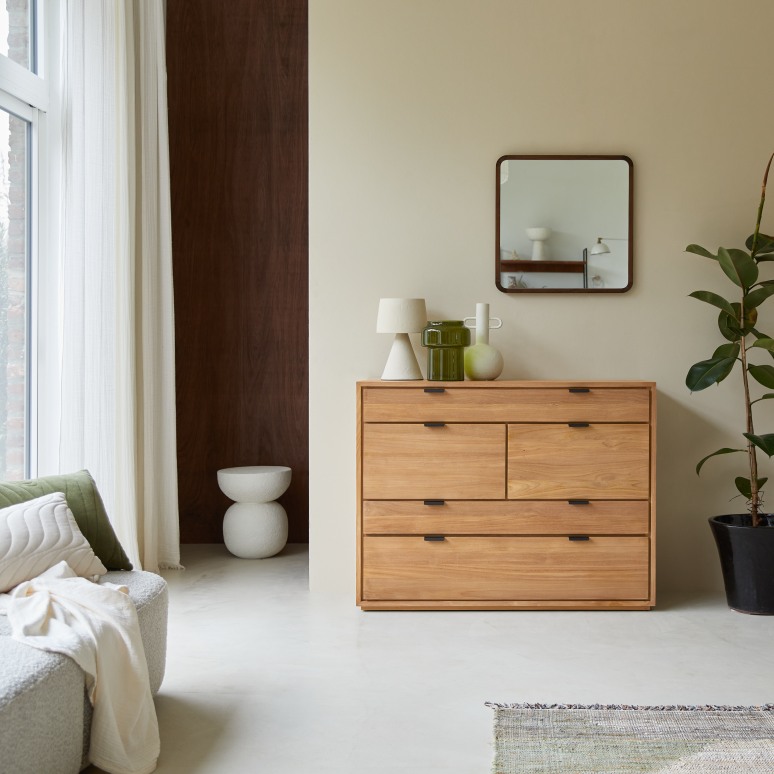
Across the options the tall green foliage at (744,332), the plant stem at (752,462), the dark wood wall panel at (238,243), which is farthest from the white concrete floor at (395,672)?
the dark wood wall panel at (238,243)

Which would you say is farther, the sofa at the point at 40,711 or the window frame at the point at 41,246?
the window frame at the point at 41,246

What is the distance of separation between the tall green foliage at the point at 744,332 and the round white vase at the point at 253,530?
6.79ft

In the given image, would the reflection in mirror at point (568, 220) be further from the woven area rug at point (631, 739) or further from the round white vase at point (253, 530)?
the woven area rug at point (631, 739)

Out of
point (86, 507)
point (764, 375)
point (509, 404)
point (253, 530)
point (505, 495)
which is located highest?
point (764, 375)

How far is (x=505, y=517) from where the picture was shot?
351cm

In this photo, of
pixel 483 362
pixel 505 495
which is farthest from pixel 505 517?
pixel 483 362

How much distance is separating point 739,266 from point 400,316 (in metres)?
1.36

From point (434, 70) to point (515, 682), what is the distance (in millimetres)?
2533

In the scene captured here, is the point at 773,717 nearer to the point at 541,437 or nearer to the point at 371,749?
the point at 371,749

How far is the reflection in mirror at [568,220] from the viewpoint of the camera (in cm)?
379

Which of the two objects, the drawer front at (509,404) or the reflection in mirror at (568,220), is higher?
the reflection in mirror at (568,220)

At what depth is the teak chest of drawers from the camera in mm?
3506

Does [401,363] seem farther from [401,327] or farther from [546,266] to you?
[546,266]

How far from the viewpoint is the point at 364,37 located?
12.4 feet
